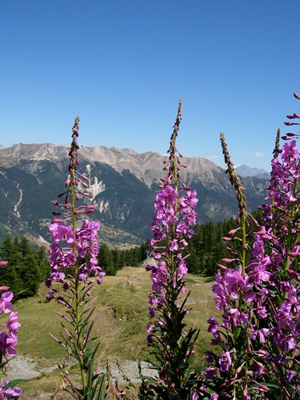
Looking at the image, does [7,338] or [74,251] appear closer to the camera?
[7,338]

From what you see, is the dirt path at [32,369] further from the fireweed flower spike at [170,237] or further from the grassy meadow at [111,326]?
the fireweed flower spike at [170,237]

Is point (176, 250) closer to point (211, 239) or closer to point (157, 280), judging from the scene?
point (157, 280)

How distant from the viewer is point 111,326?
116 feet

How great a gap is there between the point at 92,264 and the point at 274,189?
299 cm

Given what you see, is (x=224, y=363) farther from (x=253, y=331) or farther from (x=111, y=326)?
(x=111, y=326)

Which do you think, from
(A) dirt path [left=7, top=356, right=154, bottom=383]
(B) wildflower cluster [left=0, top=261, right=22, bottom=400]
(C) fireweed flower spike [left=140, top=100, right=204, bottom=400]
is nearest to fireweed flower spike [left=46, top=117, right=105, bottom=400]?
(C) fireweed flower spike [left=140, top=100, right=204, bottom=400]

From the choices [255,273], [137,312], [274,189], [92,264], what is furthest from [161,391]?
[137,312]

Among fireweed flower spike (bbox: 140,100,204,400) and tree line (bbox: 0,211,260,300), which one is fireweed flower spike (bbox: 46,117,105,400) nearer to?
fireweed flower spike (bbox: 140,100,204,400)

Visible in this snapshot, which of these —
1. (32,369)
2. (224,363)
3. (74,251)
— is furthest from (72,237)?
(32,369)

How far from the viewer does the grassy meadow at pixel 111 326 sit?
84.9 ft

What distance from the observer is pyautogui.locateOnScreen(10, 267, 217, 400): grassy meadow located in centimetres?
2588

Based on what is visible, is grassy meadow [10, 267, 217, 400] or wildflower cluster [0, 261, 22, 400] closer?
wildflower cluster [0, 261, 22, 400]

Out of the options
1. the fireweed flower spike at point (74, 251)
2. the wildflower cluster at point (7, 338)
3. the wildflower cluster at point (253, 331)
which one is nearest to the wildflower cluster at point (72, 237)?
the fireweed flower spike at point (74, 251)

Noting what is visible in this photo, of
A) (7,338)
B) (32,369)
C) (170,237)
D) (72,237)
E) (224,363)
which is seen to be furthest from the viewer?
(32,369)
